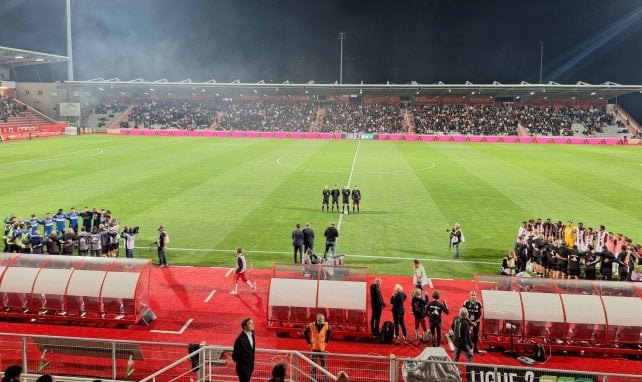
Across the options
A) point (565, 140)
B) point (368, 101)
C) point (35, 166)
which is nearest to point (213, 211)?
point (35, 166)

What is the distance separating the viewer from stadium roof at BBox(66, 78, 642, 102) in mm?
78438

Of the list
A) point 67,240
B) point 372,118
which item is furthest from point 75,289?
point 372,118

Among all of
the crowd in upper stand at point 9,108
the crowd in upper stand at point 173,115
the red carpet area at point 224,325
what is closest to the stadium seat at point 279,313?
the red carpet area at point 224,325

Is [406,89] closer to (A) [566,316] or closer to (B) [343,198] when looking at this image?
(B) [343,198]

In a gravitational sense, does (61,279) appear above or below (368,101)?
below

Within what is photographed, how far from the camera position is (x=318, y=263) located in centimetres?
1764

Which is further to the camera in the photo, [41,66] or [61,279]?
[41,66]

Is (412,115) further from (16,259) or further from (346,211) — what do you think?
(16,259)

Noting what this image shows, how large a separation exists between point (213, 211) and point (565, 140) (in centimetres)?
6487

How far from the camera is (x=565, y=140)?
77.0m

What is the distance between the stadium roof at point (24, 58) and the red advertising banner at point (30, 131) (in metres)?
10.8

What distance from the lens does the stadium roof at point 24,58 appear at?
75.9 m

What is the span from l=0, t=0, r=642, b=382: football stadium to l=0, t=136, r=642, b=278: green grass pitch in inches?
6.9

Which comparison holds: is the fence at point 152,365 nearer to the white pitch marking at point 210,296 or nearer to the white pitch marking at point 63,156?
the white pitch marking at point 210,296
